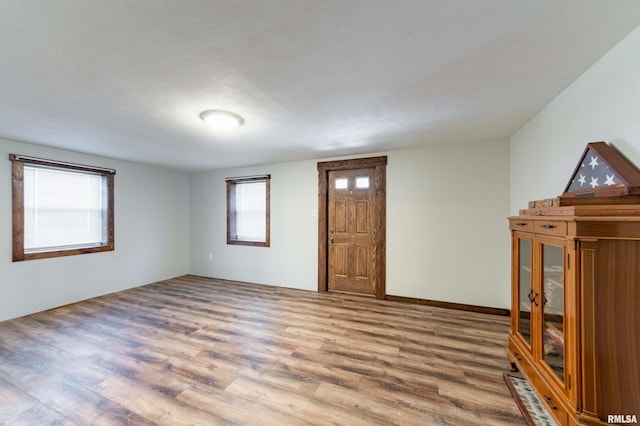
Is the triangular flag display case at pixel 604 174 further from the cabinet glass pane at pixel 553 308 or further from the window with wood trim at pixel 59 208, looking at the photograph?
the window with wood trim at pixel 59 208

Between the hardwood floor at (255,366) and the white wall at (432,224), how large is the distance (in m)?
0.40

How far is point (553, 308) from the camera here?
1.48 meters

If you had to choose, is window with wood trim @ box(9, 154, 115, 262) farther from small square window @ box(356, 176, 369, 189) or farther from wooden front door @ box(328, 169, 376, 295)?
small square window @ box(356, 176, 369, 189)

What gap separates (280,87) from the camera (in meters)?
1.85

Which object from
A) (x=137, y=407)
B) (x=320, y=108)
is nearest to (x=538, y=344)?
(x=320, y=108)

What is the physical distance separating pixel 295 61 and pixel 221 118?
3.57ft

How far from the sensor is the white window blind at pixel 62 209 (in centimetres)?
328

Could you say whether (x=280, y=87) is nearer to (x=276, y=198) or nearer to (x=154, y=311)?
(x=276, y=198)

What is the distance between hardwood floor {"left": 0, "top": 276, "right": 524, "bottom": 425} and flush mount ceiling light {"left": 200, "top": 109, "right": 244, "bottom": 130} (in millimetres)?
2190

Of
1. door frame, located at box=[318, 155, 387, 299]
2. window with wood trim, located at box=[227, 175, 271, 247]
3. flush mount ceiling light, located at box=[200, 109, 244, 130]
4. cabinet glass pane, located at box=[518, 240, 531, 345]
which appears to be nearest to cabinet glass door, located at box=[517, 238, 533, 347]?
cabinet glass pane, located at box=[518, 240, 531, 345]

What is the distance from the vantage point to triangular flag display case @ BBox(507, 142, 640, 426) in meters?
1.14

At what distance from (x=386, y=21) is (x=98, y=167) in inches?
183
